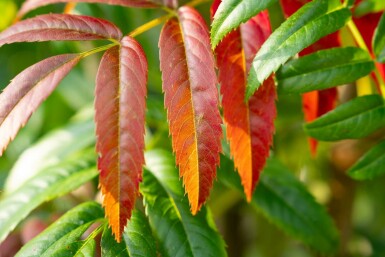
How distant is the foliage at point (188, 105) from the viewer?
0.56 m

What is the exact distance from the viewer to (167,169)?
754 mm

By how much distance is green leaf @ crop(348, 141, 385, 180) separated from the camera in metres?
0.69

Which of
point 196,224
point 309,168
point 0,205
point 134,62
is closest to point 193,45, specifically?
point 134,62

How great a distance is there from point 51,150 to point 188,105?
50 cm

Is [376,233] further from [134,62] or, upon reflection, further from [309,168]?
[134,62]

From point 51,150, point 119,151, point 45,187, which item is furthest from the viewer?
point 51,150

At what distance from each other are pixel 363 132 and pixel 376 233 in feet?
3.17

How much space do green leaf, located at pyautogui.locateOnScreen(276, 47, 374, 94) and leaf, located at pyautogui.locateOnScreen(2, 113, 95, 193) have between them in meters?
0.41

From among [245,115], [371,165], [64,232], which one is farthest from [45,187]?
[371,165]

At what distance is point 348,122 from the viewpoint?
0.67 meters

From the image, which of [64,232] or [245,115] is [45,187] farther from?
[245,115]

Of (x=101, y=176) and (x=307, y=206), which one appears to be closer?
(x=101, y=176)

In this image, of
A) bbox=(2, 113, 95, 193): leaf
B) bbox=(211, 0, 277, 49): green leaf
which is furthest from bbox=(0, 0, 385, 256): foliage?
bbox=(2, 113, 95, 193): leaf

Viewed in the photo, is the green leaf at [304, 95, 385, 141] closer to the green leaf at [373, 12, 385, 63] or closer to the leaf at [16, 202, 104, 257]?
the green leaf at [373, 12, 385, 63]
